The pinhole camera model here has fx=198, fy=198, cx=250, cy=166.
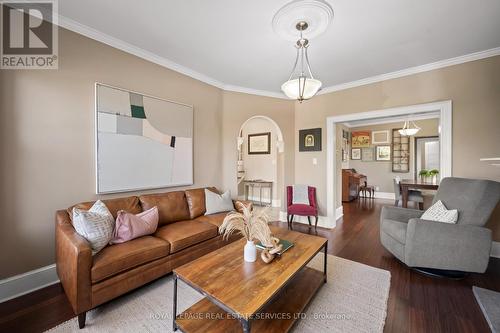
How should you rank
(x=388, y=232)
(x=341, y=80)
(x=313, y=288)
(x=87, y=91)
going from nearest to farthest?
(x=313, y=288) < (x=87, y=91) < (x=388, y=232) < (x=341, y=80)

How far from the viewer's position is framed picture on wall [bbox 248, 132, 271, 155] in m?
5.70

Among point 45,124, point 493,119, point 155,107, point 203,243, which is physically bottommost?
point 203,243

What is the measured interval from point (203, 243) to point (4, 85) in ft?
7.87

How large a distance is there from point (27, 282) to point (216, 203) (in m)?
2.03

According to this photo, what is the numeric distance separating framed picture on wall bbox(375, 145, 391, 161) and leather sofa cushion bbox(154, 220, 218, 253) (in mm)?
6510

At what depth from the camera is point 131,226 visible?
1.99 m

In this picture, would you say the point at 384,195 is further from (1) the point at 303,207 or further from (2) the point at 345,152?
(1) the point at 303,207

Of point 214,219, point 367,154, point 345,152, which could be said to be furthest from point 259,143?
point 367,154

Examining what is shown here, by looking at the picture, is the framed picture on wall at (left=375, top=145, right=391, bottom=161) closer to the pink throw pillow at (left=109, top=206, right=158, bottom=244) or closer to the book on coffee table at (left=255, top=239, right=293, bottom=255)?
the book on coffee table at (left=255, top=239, right=293, bottom=255)

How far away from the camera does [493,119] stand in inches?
103

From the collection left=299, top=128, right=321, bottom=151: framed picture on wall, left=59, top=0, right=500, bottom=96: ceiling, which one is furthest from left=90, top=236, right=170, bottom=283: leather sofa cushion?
left=299, top=128, right=321, bottom=151: framed picture on wall

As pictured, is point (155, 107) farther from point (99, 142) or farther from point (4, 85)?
point (4, 85)

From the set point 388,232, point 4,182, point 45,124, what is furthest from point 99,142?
point 388,232

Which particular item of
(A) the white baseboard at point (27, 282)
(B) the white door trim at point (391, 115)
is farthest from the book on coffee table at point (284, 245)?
(B) the white door trim at point (391, 115)
